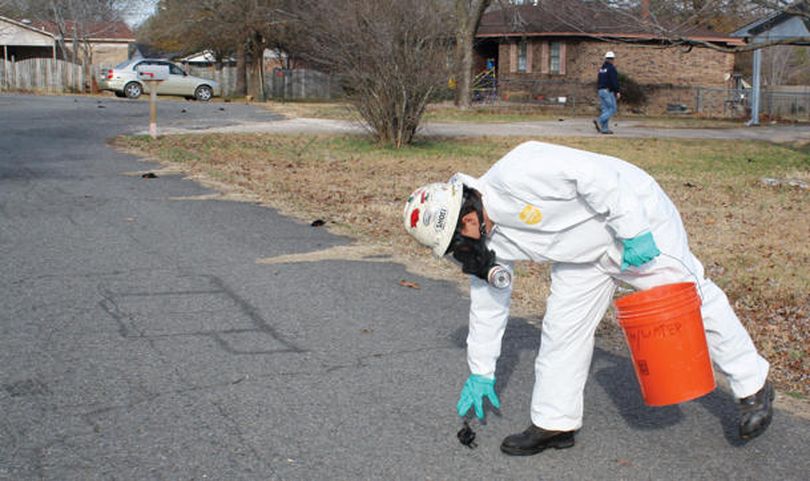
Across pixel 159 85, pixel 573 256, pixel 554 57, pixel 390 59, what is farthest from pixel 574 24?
pixel 554 57

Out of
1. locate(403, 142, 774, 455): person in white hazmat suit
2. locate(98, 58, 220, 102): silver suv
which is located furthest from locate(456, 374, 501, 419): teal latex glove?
locate(98, 58, 220, 102): silver suv

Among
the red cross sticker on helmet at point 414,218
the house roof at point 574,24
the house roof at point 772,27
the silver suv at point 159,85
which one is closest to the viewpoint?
the red cross sticker on helmet at point 414,218

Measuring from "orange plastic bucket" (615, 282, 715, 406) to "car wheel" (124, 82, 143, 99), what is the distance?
119ft

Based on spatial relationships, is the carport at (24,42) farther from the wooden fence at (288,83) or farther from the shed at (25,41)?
the wooden fence at (288,83)

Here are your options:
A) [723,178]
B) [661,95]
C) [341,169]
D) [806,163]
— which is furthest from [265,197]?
[661,95]

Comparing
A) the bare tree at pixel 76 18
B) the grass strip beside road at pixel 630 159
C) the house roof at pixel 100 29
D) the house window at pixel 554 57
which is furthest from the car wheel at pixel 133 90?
the grass strip beside road at pixel 630 159

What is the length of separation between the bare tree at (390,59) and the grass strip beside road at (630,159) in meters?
0.71

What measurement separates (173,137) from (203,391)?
15.7m

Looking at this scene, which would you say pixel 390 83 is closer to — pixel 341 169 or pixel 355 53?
pixel 355 53

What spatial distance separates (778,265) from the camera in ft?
28.9

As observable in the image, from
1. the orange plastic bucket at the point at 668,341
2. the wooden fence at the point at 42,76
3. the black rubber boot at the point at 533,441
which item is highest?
the wooden fence at the point at 42,76

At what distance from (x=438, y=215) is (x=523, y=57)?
1694 inches

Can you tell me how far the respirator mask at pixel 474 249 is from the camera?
Answer: 14.1ft

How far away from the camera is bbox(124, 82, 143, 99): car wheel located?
38.1m
